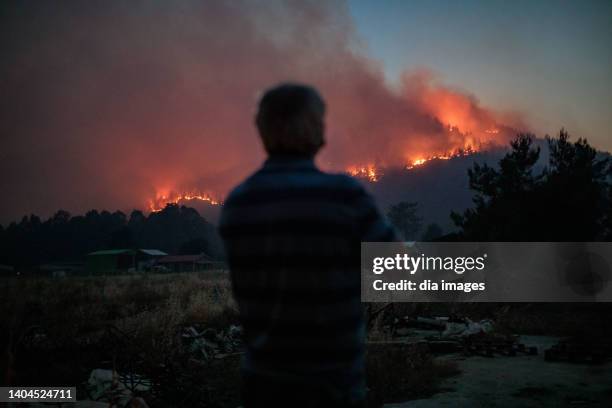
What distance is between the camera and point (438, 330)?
37.2 feet

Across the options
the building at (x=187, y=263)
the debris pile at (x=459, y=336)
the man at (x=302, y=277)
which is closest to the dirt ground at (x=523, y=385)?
the debris pile at (x=459, y=336)

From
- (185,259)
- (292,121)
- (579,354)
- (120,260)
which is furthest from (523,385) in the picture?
(120,260)

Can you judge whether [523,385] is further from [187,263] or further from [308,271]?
[187,263]

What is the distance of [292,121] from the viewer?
1.54 meters

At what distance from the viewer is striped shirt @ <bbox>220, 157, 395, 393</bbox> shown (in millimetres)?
1397

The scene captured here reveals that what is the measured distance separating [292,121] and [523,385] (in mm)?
5958

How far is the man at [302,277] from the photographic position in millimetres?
1396

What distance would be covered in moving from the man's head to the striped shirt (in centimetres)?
9

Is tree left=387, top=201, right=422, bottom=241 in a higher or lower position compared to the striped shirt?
higher

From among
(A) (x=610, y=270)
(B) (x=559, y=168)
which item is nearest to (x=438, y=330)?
(A) (x=610, y=270)

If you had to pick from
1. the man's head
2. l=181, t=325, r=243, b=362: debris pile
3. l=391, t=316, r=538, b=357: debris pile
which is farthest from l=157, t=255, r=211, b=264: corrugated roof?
the man's head

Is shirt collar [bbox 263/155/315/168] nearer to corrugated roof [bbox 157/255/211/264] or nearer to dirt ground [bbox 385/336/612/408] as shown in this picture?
dirt ground [bbox 385/336/612/408]

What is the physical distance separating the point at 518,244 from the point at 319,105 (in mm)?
14907

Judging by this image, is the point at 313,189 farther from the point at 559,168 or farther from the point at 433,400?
the point at 559,168
